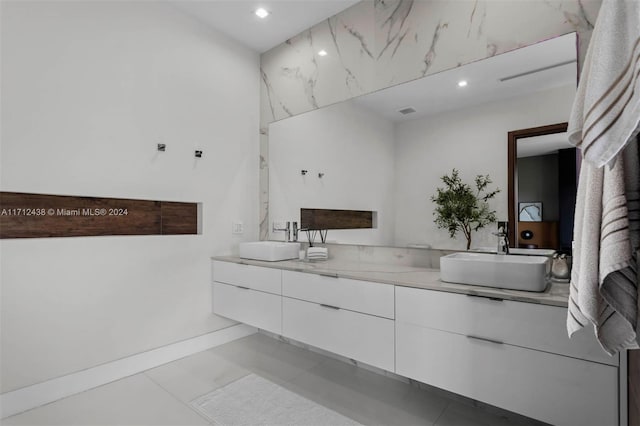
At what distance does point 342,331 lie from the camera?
1.97m

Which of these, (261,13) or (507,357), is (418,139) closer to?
(507,357)

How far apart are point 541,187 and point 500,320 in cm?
82

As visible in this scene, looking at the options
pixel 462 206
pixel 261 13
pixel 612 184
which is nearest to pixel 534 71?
pixel 462 206

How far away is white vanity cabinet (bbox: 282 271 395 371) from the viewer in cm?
180

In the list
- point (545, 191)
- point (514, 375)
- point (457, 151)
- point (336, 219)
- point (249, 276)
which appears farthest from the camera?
point (336, 219)

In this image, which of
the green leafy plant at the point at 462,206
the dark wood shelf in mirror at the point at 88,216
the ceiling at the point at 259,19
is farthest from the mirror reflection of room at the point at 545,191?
the dark wood shelf in mirror at the point at 88,216

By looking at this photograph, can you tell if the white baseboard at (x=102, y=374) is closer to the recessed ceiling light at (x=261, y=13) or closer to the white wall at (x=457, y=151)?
the white wall at (x=457, y=151)

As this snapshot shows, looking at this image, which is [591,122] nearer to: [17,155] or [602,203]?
[602,203]

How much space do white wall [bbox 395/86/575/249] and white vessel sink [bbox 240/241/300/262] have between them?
0.86 m

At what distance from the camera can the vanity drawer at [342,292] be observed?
180 centimetres

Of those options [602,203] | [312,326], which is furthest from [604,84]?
[312,326]

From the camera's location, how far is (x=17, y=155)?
186 centimetres

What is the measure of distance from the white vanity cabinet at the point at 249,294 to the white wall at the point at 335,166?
1.92ft

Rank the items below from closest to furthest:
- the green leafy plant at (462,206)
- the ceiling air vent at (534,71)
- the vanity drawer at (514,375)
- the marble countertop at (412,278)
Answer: the vanity drawer at (514,375) → the marble countertop at (412,278) → the ceiling air vent at (534,71) → the green leafy plant at (462,206)
